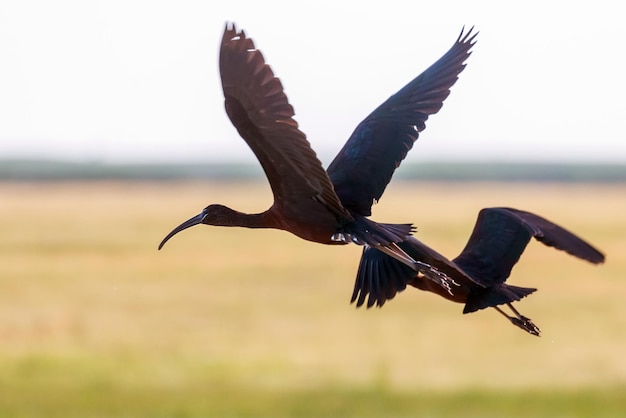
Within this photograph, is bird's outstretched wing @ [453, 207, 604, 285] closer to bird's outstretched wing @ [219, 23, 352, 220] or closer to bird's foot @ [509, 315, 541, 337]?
bird's foot @ [509, 315, 541, 337]

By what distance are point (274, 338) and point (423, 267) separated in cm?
3094

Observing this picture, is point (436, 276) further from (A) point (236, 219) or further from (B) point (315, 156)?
(A) point (236, 219)

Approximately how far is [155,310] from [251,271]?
10.2 meters

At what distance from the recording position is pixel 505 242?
835 centimetres

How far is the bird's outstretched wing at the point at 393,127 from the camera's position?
8750 millimetres

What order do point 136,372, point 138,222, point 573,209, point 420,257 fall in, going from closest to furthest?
point 420,257 → point 136,372 → point 138,222 → point 573,209

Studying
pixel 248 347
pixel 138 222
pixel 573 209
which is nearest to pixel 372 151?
pixel 248 347

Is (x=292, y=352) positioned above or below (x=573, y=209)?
below

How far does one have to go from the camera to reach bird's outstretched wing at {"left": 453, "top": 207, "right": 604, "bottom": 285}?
800 centimetres

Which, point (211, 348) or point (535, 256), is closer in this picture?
point (211, 348)

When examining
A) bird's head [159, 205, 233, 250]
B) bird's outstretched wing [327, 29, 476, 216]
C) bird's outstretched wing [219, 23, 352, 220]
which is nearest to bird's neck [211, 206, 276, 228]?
bird's head [159, 205, 233, 250]

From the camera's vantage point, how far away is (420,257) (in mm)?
8148

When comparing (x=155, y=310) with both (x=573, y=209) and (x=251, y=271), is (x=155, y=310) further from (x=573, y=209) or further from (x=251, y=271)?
(x=573, y=209)

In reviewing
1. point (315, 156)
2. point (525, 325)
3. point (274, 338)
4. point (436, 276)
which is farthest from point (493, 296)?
point (274, 338)
